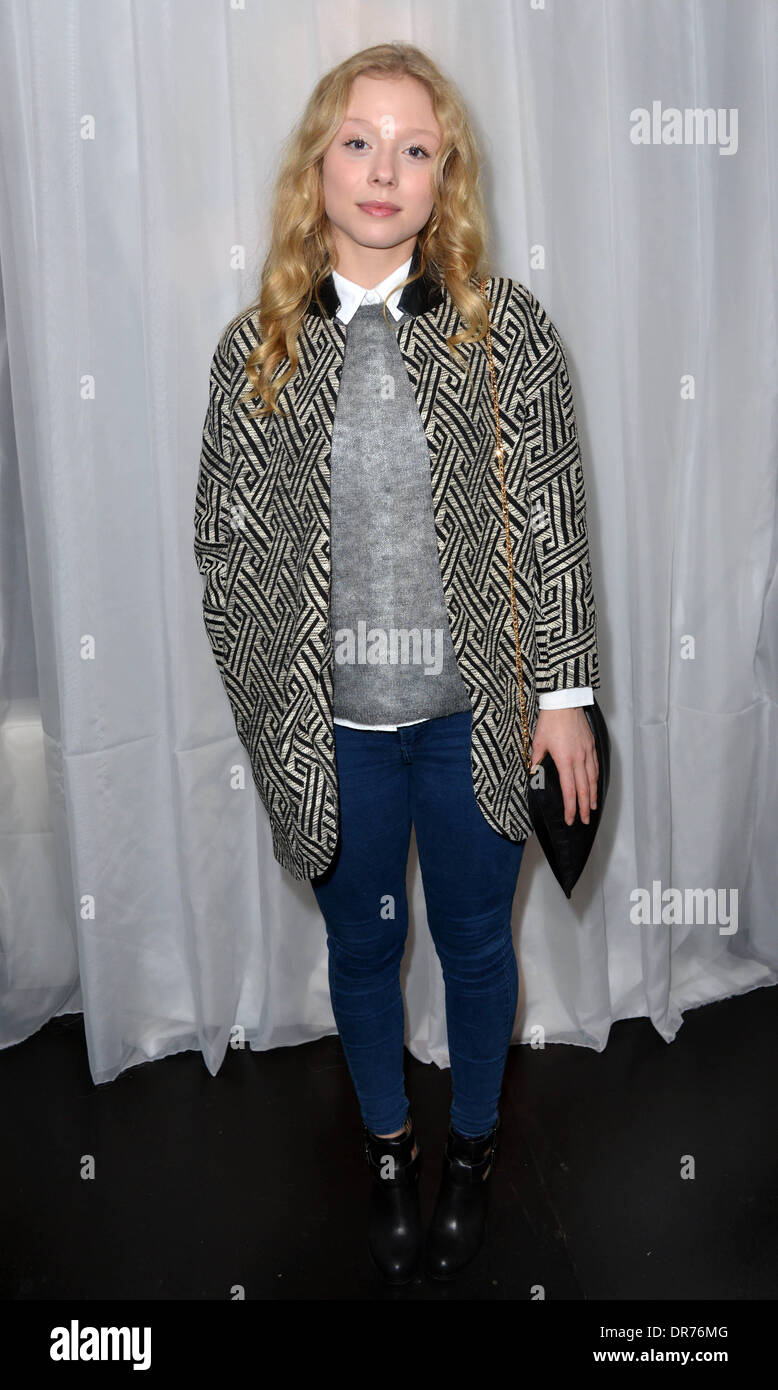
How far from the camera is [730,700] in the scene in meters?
2.03

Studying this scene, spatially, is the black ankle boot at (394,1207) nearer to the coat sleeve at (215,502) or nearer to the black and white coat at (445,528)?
the black and white coat at (445,528)

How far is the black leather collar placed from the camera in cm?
138

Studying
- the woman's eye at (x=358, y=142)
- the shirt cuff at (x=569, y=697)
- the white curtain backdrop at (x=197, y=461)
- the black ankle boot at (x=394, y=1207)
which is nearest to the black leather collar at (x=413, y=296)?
the woman's eye at (x=358, y=142)

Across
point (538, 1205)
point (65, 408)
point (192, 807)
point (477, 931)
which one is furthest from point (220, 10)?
point (538, 1205)

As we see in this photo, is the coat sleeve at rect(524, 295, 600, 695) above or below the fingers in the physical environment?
above

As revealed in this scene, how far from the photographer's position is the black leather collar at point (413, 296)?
1376 mm

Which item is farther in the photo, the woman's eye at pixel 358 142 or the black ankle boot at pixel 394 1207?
the black ankle boot at pixel 394 1207

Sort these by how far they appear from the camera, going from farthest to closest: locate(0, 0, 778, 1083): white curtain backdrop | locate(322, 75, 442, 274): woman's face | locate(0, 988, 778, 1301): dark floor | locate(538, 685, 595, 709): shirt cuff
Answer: locate(0, 0, 778, 1083): white curtain backdrop → locate(0, 988, 778, 1301): dark floor → locate(538, 685, 595, 709): shirt cuff → locate(322, 75, 442, 274): woman's face

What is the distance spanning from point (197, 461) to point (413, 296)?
52 cm

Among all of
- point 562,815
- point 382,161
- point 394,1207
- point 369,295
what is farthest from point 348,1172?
point 382,161

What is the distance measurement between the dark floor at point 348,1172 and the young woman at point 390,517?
49 cm

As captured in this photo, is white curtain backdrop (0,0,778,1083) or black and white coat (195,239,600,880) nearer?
black and white coat (195,239,600,880)

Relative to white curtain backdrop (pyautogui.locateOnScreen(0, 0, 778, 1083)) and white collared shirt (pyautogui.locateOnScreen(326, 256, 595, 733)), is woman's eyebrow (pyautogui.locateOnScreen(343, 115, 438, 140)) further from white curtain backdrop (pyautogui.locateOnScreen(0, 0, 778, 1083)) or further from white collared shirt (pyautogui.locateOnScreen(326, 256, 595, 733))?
white curtain backdrop (pyautogui.locateOnScreen(0, 0, 778, 1083))

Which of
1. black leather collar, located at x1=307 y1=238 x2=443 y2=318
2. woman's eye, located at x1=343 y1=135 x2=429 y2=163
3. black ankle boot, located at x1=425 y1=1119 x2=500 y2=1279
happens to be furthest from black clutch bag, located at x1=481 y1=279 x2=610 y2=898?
woman's eye, located at x1=343 y1=135 x2=429 y2=163
